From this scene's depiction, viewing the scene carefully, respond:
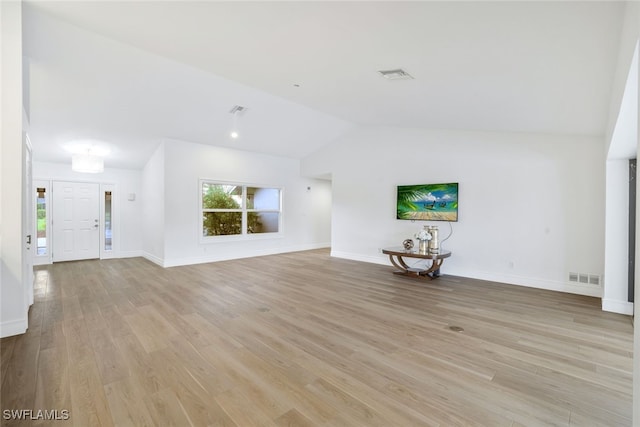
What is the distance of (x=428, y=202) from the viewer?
604 cm

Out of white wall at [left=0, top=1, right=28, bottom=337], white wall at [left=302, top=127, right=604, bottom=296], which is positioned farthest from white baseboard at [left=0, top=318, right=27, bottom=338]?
white wall at [left=302, top=127, right=604, bottom=296]

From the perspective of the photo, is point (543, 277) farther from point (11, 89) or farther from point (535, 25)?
point (11, 89)

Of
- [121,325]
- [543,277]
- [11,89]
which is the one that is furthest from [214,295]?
[543,277]

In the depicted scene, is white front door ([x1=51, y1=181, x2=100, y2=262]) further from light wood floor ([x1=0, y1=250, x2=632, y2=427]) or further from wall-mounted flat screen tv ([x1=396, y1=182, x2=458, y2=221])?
wall-mounted flat screen tv ([x1=396, y1=182, x2=458, y2=221])

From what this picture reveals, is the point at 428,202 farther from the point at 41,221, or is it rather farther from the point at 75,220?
the point at 41,221

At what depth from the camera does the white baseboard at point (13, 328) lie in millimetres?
2787

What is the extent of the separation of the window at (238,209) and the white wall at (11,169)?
4.12 metres

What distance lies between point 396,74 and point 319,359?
3032mm

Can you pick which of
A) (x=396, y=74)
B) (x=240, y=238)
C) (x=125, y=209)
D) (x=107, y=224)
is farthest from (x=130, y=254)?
(x=396, y=74)

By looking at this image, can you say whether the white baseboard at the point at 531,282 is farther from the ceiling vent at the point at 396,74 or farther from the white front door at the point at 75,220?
the white front door at the point at 75,220

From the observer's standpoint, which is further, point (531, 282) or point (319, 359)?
point (531, 282)

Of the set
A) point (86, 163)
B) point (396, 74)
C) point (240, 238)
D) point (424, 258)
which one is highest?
point (396, 74)

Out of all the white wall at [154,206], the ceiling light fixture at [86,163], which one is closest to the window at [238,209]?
the white wall at [154,206]

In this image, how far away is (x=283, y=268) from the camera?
623 centimetres
